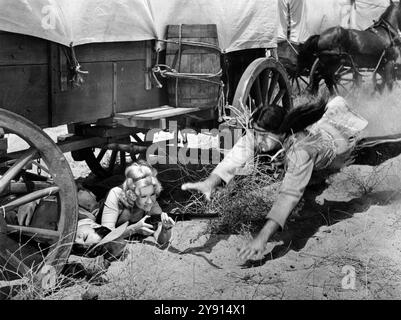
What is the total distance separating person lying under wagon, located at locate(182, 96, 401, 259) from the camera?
14.4 feet

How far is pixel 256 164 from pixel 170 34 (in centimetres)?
133

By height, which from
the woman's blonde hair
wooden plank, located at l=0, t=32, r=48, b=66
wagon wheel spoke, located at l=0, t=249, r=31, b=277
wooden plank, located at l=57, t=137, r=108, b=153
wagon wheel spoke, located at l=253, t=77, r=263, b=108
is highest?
wooden plank, located at l=0, t=32, r=48, b=66

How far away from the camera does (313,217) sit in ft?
17.7

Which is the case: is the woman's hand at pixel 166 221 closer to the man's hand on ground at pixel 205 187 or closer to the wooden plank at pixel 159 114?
the man's hand on ground at pixel 205 187

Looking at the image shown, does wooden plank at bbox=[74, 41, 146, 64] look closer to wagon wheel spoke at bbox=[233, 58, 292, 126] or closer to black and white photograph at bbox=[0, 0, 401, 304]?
black and white photograph at bbox=[0, 0, 401, 304]

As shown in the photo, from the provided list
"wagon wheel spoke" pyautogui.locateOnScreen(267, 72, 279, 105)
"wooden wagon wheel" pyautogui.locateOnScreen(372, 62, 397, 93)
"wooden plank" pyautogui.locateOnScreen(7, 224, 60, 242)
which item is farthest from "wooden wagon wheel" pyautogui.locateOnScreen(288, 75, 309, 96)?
"wooden plank" pyautogui.locateOnScreen(7, 224, 60, 242)

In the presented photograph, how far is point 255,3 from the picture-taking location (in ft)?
19.4

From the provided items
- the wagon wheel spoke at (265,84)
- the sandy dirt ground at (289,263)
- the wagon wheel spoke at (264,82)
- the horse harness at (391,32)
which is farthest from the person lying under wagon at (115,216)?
the horse harness at (391,32)

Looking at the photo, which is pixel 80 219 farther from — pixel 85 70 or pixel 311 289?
pixel 311 289

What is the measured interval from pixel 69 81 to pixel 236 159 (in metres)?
1.48

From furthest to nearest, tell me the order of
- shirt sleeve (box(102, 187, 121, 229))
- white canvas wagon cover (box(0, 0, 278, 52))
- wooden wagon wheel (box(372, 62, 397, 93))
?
wooden wagon wheel (box(372, 62, 397, 93)), shirt sleeve (box(102, 187, 121, 229)), white canvas wagon cover (box(0, 0, 278, 52))

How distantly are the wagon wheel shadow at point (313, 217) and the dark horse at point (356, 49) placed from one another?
159 inches

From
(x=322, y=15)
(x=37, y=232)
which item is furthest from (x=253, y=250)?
(x=322, y=15)

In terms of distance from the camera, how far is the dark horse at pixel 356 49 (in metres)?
9.45
